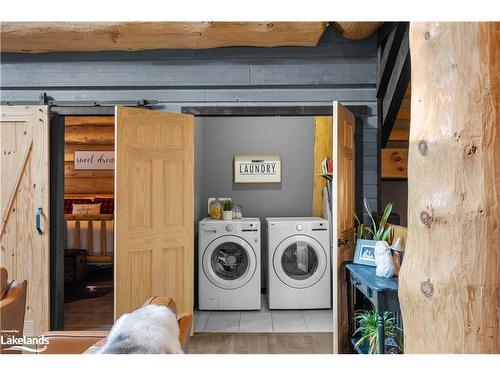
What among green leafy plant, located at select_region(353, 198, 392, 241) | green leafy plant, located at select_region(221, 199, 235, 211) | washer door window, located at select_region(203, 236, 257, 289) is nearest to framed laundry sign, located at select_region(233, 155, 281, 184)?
green leafy plant, located at select_region(221, 199, 235, 211)

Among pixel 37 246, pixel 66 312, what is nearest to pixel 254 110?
pixel 37 246

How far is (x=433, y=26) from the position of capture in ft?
3.55

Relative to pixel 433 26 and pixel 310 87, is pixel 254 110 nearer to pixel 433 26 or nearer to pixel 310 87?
pixel 310 87

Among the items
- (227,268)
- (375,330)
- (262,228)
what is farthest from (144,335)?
(262,228)

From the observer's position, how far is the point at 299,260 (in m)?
4.39

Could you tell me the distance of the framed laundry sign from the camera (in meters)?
5.08

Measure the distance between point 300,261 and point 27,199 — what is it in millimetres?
2538

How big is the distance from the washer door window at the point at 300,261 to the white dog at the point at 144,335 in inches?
120

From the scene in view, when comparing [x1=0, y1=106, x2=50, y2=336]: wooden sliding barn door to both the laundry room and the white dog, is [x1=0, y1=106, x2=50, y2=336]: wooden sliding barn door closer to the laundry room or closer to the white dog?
the laundry room

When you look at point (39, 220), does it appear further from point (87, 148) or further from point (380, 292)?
point (87, 148)

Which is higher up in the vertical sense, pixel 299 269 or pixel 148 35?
pixel 148 35

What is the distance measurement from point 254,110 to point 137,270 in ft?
5.17

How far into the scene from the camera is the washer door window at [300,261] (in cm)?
431

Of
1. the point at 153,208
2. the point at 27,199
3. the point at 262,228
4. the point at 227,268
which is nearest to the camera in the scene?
the point at 153,208
